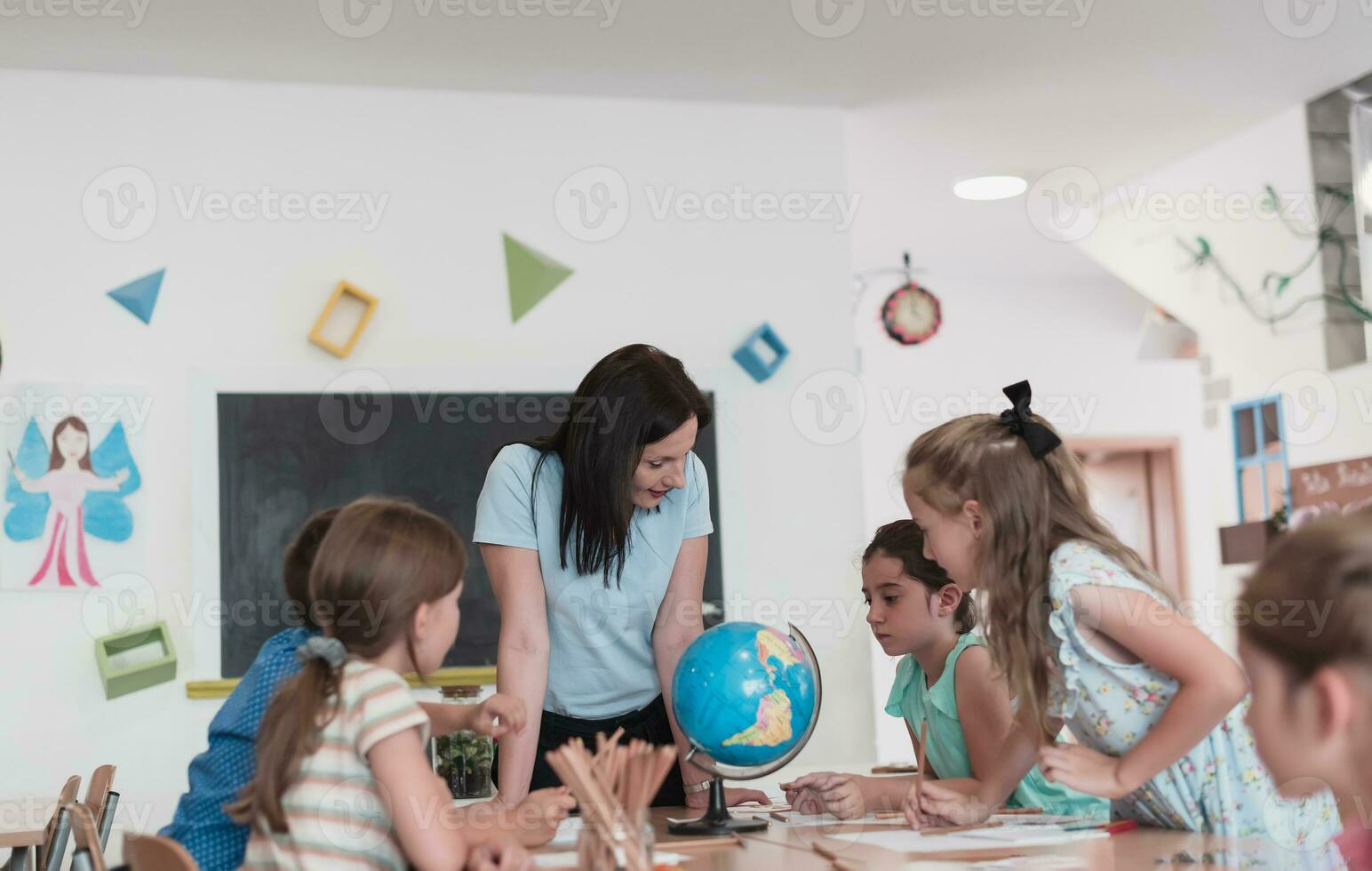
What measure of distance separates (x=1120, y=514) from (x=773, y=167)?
4102 mm

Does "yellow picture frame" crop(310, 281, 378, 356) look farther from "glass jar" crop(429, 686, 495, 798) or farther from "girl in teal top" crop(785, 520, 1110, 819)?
"girl in teal top" crop(785, 520, 1110, 819)

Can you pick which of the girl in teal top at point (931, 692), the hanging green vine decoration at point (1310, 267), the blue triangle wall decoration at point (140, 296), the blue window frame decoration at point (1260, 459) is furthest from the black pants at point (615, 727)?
the blue window frame decoration at point (1260, 459)

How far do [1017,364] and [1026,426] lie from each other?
18.6 feet

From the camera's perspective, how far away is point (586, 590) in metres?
2.32

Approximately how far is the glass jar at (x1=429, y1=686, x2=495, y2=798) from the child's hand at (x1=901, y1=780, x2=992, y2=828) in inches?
50.7

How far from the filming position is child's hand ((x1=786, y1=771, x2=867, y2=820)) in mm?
2090

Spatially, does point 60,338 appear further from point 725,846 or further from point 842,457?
point 725,846

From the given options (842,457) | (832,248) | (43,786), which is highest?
(832,248)

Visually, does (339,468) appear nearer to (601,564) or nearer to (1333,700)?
(601,564)

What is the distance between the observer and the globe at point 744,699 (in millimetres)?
1896

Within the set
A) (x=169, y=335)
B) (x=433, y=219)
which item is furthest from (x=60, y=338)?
(x=433, y=219)

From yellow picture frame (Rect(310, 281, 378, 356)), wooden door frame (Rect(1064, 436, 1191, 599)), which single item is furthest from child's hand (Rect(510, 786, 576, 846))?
wooden door frame (Rect(1064, 436, 1191, 599))

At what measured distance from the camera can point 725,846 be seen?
1.86 m

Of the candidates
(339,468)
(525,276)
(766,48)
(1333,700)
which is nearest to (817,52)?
(766,48)
